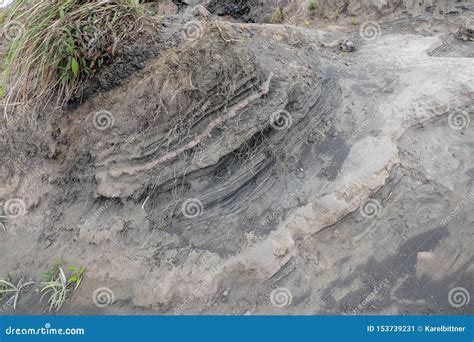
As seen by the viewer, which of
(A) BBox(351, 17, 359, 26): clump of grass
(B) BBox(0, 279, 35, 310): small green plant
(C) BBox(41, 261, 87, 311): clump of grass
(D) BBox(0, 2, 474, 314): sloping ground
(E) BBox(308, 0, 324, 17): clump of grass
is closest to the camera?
(D) BBox(0, 2, 474, 314): sloping ground

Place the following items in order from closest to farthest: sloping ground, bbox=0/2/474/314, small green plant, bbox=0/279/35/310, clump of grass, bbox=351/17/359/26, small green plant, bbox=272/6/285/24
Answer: sloping ground, bbox=0/2/474/314 → small green plant, bbox=0/279/35/310 → clump of grass, bbox=351/17/359/26 → small green plant, bbox=272/6/285/24

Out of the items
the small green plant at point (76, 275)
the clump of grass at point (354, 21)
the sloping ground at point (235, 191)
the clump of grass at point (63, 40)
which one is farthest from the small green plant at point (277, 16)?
the small green plant at point (76, 275)

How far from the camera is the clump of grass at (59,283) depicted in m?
3.46

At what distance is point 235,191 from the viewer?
3.67m

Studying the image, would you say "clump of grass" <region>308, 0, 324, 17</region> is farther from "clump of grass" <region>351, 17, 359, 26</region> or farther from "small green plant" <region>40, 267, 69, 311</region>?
"small green plant" <region>40, 267, 69, 311</region>

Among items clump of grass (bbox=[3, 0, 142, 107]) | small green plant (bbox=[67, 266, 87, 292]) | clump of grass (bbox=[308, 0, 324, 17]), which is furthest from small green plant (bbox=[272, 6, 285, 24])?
small green plant (bbox=[67, 266, 87, 292])

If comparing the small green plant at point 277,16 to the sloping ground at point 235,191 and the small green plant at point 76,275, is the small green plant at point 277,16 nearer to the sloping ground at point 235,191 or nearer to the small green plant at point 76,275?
the sloping ground at point 235,191

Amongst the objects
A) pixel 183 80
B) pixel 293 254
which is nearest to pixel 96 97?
pixel 183 80

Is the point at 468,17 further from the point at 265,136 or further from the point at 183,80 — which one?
the point at 183,80

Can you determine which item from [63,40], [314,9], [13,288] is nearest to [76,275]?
[13,288]

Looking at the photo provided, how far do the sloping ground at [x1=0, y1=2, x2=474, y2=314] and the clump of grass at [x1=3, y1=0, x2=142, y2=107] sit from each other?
0.21 meters

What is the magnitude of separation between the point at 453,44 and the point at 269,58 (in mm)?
3146

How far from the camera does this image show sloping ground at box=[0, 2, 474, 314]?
11.0 ft

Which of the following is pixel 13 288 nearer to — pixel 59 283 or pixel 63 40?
pixel 59 283
